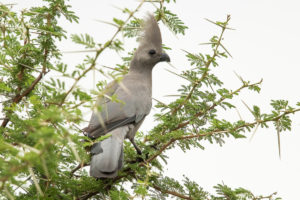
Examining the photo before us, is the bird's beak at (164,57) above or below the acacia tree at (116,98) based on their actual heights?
above

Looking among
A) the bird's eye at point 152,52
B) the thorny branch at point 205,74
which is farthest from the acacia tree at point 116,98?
the bird's eye at point 152,52

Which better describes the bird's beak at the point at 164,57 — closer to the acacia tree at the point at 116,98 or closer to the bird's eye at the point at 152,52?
the bird's eye at the point at 152,52

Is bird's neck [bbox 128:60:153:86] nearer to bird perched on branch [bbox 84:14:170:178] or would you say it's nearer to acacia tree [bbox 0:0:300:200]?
bird perched on branch [bbox 84:14:170:178]

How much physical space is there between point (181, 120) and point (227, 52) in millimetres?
538

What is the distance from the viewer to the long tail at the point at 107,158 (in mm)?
2613

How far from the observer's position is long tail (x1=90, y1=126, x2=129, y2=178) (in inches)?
A: 103

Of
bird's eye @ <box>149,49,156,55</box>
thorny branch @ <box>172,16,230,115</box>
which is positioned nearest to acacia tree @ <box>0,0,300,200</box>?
thorny branch @ <box>172,16,230,115</box>

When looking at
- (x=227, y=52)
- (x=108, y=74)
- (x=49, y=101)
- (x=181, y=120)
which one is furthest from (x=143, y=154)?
(x=108, y=74)

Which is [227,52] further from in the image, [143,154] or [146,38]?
[146,38]

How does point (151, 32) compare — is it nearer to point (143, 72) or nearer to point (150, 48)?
point (150, 48)

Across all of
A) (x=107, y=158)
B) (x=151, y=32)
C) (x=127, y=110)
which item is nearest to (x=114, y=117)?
(x=127, y=110)

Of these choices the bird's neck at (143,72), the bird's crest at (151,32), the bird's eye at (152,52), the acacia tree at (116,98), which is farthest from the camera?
the bird's neck at (143,72)

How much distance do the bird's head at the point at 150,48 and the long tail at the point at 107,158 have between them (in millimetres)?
1102

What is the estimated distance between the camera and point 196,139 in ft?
8.72
